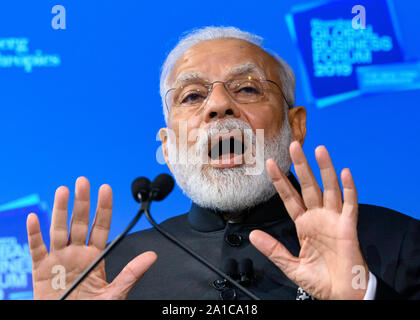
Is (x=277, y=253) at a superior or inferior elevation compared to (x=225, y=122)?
inferior

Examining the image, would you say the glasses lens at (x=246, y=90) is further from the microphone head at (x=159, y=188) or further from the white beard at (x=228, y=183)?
the microphone head at (x=159, y=188)

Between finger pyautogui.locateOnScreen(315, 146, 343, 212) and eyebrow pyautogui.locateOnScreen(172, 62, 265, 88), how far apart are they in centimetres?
77

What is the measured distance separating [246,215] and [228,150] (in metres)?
0.30

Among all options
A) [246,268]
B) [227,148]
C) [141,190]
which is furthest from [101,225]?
[227,148]

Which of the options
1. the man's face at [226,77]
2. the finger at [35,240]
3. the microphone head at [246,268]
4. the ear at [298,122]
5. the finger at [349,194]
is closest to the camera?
the finger at [349,194]

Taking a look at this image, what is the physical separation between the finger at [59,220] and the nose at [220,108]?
0.74 m

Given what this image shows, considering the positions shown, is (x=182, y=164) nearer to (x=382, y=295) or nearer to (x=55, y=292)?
(x=55, y=292)

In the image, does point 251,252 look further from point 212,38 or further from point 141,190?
point 212,38

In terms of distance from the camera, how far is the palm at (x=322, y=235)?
173 centimetres

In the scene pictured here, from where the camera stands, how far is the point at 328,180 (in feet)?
5.85

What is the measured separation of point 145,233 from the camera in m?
2.56

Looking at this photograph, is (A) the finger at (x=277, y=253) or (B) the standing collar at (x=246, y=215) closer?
(A) the finger at (x=277, y=253)

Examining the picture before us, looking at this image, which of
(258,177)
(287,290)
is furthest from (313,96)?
(287,290)

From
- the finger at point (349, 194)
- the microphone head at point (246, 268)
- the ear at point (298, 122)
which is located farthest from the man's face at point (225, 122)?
the finger at point (349, 194)
